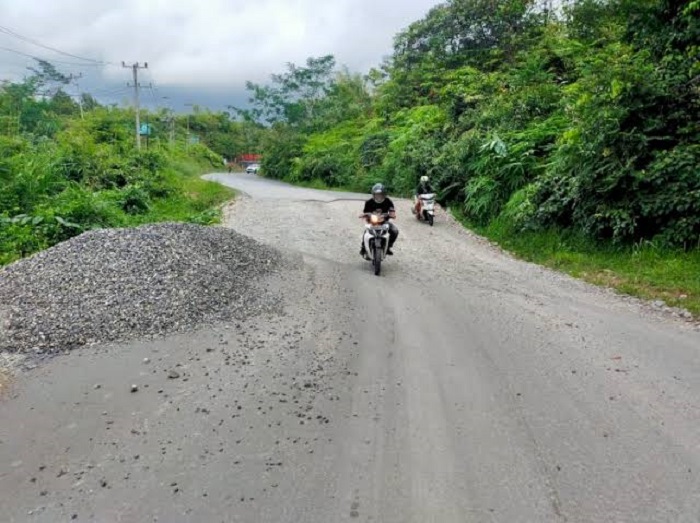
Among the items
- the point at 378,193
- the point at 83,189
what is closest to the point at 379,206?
the point at 378,193

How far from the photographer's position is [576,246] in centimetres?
1025

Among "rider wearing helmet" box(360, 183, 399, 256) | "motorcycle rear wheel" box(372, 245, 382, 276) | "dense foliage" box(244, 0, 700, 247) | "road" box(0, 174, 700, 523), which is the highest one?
"dense foliage" box(244, 0, 700, 247)

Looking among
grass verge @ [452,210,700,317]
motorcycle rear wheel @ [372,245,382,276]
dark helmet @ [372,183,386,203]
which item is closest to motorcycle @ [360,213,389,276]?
motorcycle rear wheel @ [372,245,382,276]

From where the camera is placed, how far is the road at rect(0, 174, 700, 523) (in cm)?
305

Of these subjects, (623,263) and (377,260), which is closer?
(377,260)

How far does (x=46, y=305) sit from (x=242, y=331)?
99.1 inches

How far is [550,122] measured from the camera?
14242mm

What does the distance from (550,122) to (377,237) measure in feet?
26.3

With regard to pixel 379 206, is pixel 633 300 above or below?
below

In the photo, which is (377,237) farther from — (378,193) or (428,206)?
(428,206)

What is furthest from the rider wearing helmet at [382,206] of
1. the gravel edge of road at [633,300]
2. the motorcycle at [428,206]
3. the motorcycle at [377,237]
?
the motorcycle at [428,206]

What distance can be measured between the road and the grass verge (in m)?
0.80

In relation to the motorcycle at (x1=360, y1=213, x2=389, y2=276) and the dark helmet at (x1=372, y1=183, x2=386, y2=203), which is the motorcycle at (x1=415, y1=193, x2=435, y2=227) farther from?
the motorcycle at (x1=360, y1=213, x2=389, y2=276)

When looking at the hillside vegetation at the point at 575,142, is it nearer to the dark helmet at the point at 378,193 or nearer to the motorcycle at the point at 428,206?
the motorcycle at the point at 428,206
